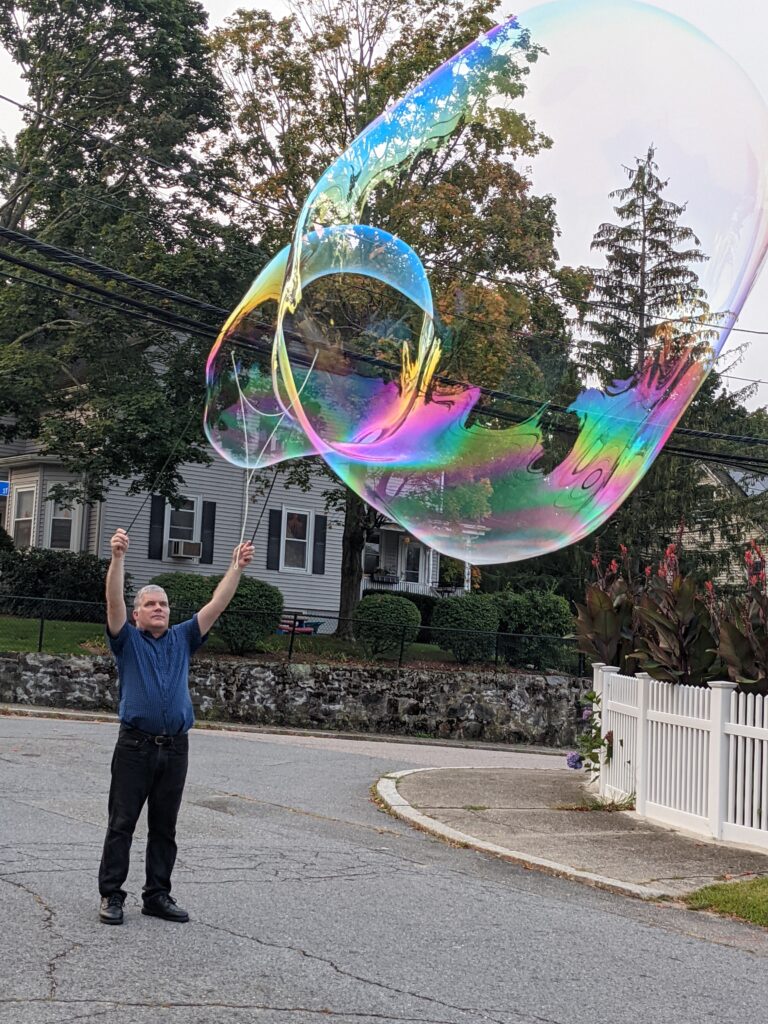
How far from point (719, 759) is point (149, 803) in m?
5.13

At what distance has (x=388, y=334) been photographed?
8.84 metres

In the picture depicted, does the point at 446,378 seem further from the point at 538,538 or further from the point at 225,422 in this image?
the point at 225,422

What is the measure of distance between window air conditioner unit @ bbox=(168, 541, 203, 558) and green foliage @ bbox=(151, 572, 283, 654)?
7180 millimetres

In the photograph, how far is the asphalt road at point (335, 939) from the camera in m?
4.84

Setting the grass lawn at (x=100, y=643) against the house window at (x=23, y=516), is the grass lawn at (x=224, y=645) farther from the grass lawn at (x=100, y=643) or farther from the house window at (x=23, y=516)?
the house window at (x=23, y=516)

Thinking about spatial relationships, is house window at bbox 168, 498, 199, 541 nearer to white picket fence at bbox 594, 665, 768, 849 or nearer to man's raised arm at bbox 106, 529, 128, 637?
white picket fence at bbox 594, 665, 768, 849

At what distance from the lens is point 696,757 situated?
9914 millimetres

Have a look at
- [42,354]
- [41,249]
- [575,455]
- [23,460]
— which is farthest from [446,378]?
[23,460]

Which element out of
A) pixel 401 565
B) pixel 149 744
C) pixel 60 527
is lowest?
pixel 149 744

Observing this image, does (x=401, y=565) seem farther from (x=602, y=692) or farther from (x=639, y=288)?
(x=639, y=288)

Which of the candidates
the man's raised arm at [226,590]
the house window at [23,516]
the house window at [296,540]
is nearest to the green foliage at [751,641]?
the man's raised arm at [226,590]

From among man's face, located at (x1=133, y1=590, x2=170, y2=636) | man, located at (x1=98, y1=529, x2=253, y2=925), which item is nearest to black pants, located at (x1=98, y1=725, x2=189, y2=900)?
man, located at (x1=98, y1=529, x2=253, y2=925)

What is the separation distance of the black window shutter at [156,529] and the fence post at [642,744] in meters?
21.3

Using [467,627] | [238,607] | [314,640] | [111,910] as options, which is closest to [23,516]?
[314,640]
